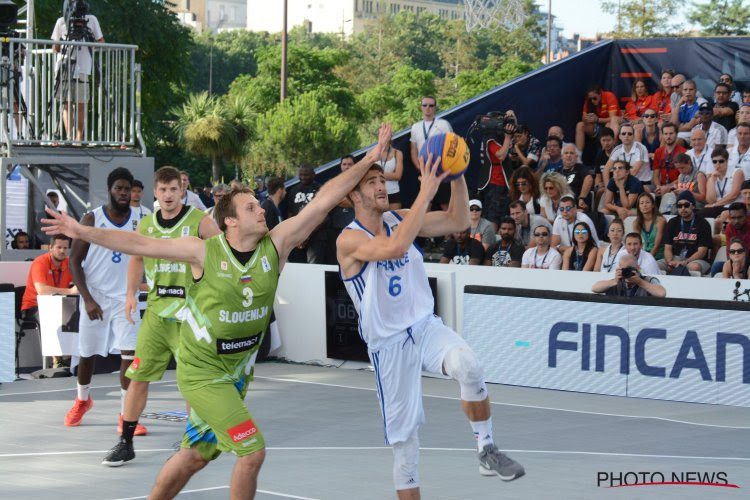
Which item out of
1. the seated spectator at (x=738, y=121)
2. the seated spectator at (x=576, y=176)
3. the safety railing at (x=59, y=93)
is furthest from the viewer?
the seated spectator at (x=576, y=176)

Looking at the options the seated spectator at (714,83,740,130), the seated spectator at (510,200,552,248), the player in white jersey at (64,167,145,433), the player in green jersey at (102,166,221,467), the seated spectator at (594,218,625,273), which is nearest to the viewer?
the player in green jersey at (102,166,221,467)

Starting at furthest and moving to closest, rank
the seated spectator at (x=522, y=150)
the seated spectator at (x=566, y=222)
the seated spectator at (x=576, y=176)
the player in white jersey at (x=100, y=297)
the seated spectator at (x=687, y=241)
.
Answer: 1. the seated spectator at (x=522, y=150)
2. the seated spectator at (x=576, y=176)
3. the seated spectator at (x=566, y=222)
4. the seated spectator at (x=687, y=241)
5. the player in white jersey at (x=100, y=297)

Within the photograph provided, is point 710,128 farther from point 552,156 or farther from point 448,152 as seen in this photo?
point 448,152

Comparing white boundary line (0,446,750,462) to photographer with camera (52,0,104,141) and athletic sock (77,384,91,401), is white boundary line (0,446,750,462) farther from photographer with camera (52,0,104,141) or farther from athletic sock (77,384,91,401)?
photographer with camera (52,0,104,141)

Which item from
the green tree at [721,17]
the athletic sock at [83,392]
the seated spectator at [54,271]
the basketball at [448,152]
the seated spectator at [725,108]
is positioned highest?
the green tree at [721,17]

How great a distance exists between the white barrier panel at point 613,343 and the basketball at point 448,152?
6251 mm

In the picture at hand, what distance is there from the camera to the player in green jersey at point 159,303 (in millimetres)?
9500

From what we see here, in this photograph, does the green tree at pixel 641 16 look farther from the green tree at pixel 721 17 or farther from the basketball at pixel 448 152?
the basketball at pixel 448 152

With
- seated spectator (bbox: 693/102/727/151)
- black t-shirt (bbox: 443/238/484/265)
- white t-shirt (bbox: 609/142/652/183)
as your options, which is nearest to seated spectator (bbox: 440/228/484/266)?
black t-shirt (bbox: 443/238/484/265)

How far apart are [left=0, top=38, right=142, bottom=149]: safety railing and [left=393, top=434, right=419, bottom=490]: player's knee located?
10.4 metres

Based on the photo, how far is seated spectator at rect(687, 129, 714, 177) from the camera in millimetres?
15727

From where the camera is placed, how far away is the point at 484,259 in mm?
15211

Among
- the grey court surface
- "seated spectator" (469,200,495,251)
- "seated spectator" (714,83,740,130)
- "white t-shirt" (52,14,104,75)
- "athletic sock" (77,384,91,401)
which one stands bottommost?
the grey court surface

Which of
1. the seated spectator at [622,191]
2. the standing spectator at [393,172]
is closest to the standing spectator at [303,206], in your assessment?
the standing spectator at [393,172]
